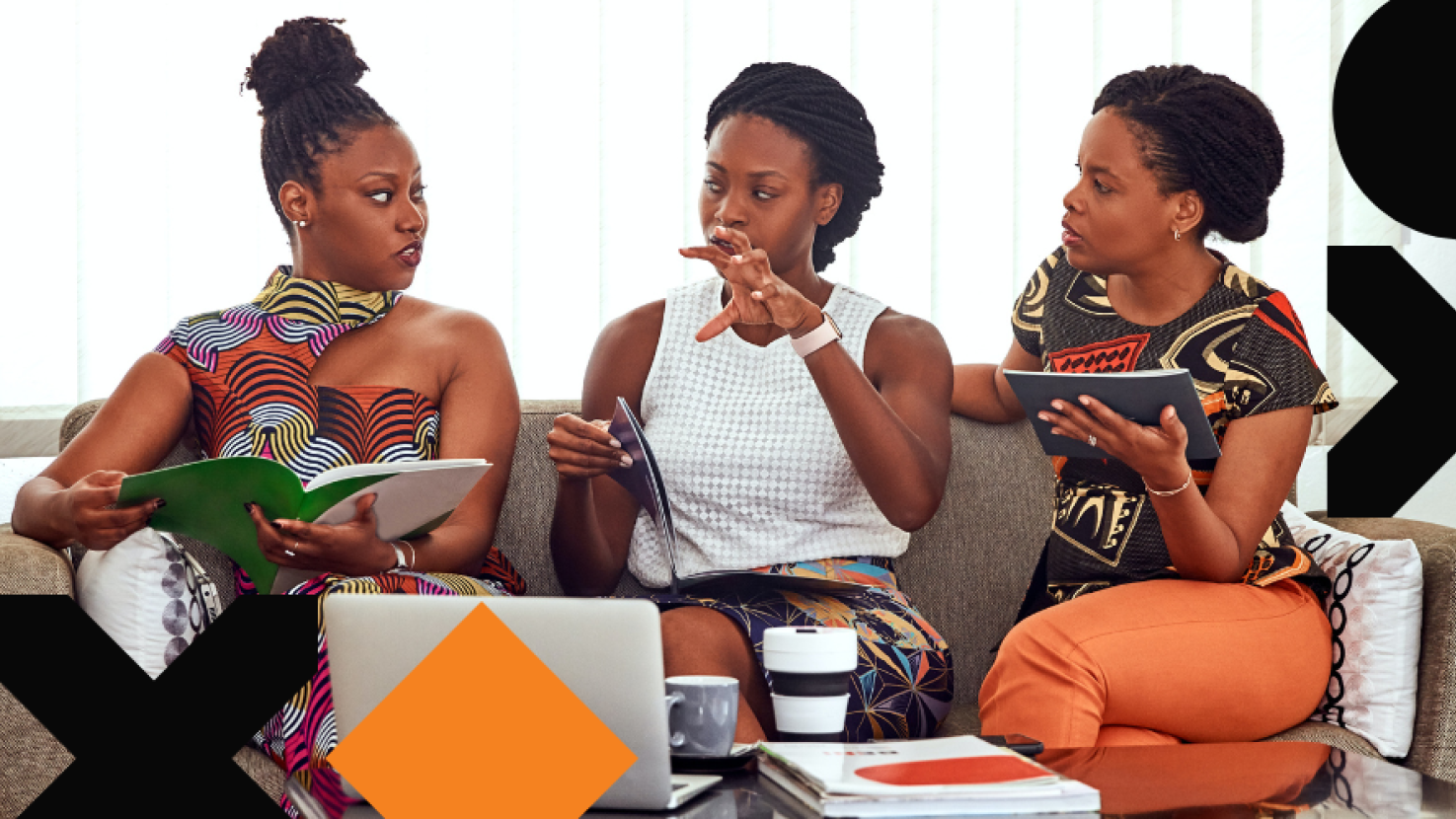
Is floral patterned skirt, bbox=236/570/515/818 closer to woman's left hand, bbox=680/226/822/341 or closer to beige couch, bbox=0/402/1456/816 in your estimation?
beige couch, bbox=0/402/1456/816

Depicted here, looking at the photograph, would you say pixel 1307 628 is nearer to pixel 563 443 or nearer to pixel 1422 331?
pixel 563 443

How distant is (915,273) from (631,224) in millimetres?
608

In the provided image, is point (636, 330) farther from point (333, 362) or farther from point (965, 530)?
point (965, 530)

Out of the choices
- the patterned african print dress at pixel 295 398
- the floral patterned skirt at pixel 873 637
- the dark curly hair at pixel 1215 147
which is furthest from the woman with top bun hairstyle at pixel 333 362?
the dark curly hair at pixel 1215 147

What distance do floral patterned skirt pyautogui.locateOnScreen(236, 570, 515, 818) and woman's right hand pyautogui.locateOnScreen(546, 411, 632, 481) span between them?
0.67 feet

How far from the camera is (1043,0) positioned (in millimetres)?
2662

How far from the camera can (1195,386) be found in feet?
5.08

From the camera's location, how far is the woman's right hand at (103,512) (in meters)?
1.44

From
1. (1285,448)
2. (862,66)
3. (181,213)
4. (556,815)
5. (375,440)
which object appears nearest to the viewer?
(556,815)

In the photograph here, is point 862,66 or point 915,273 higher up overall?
point 862,66

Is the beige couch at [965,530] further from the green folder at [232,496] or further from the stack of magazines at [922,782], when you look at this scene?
the stack of magazines at [922,782]

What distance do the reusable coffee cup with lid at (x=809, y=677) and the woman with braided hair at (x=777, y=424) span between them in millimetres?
367

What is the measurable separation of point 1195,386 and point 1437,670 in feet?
1.54

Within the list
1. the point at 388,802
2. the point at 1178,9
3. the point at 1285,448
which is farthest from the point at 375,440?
the point at 1178,9
